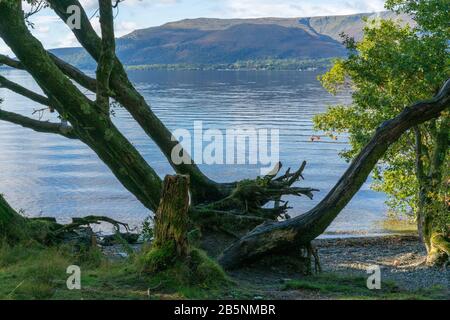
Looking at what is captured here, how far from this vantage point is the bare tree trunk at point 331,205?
14266 millimetres

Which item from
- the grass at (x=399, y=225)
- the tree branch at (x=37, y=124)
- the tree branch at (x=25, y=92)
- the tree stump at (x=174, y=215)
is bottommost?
the grass at (x=399, y=225)

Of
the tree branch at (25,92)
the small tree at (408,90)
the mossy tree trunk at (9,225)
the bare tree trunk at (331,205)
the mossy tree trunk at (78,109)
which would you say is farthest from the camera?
the small tree at (408,90)

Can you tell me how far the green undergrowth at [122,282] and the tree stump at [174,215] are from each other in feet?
1.13

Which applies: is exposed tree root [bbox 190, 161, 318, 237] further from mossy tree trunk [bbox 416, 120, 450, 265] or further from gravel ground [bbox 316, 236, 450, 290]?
mossy tree trunk [bbox 416, 120, 450, 265]

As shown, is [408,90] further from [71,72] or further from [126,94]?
[71,72]

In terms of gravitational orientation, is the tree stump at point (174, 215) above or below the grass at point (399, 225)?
above

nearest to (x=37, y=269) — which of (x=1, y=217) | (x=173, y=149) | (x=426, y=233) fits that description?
(x=1, y=217)

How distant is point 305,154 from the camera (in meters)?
66.3

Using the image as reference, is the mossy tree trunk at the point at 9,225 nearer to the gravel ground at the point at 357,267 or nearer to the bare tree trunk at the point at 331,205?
the gravel ground at the point at 357,267

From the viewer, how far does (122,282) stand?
962 cm

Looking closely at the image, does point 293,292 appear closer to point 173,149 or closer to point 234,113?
point 173,149

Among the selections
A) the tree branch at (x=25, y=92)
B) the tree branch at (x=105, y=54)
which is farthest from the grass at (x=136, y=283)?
the tree branch at (x=25, y=92)

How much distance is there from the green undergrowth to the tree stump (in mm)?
344

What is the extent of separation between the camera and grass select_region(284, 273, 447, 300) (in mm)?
10500
